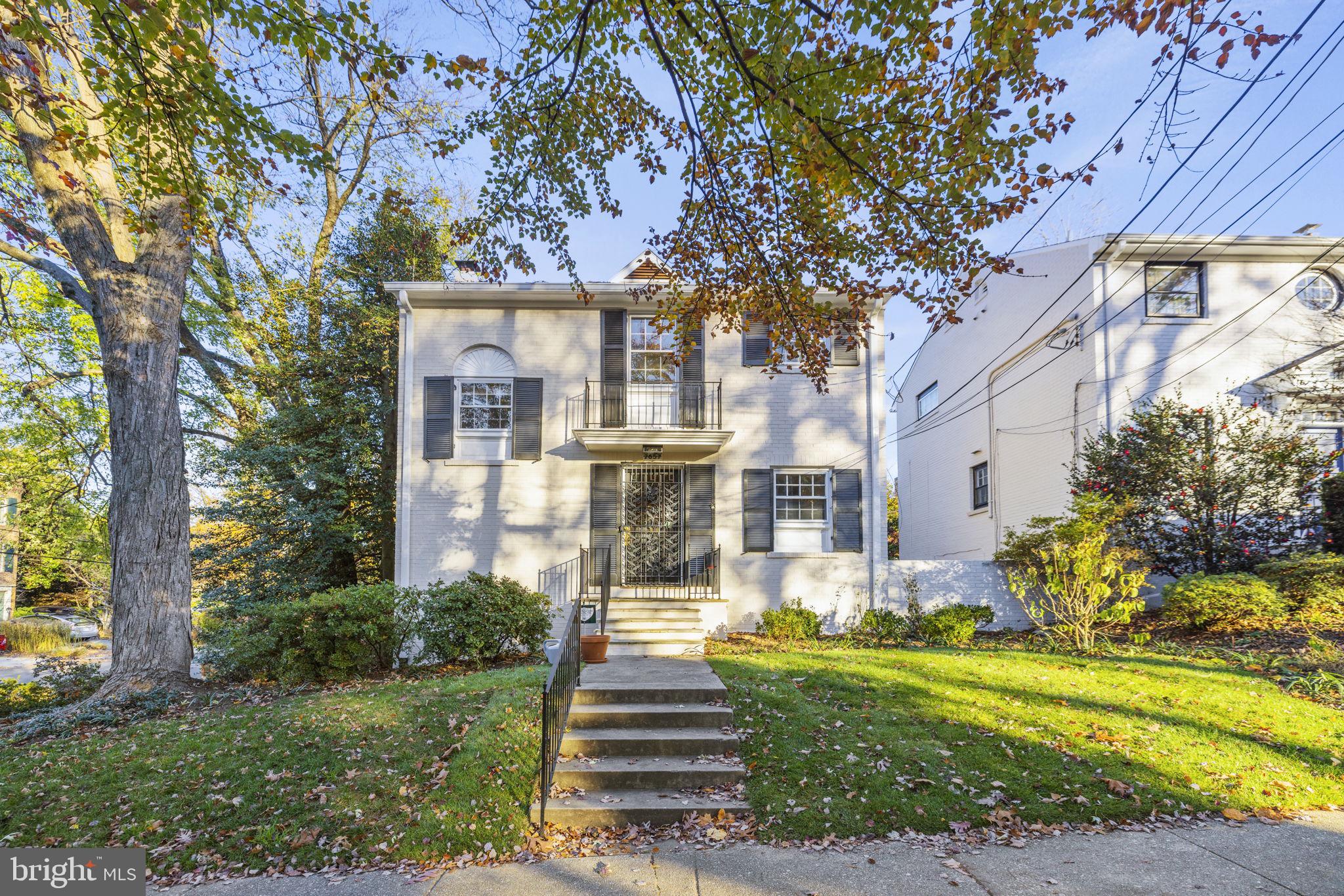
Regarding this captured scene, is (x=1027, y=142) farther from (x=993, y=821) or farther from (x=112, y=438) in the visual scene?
(x=112, y=438)

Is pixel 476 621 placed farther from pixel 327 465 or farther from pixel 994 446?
pixel 994 446

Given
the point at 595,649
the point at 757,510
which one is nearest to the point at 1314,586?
the point at 757,510

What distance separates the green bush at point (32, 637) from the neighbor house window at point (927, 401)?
28.8 m

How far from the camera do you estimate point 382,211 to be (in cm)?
1315

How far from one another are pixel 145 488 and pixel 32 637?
20.0 metres

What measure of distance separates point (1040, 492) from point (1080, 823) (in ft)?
31.8

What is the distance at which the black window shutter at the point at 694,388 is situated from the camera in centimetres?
1088

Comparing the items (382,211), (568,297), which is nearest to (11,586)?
(382,211)

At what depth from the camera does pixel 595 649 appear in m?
7.43

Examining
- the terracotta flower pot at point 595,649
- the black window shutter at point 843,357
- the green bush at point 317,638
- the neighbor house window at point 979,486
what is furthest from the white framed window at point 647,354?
the neighbor house window at point 979,486

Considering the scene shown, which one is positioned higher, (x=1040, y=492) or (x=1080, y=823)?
(x=1040, y=492)

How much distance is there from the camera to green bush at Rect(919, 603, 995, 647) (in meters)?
9.68

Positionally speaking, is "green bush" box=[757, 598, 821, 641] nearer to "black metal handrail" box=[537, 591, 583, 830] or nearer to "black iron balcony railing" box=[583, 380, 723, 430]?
"black iron balcony railing" box=[583, 380, 723, 430]

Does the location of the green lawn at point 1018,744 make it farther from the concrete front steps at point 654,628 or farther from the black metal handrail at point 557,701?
the concrete front steps at point 654,628
